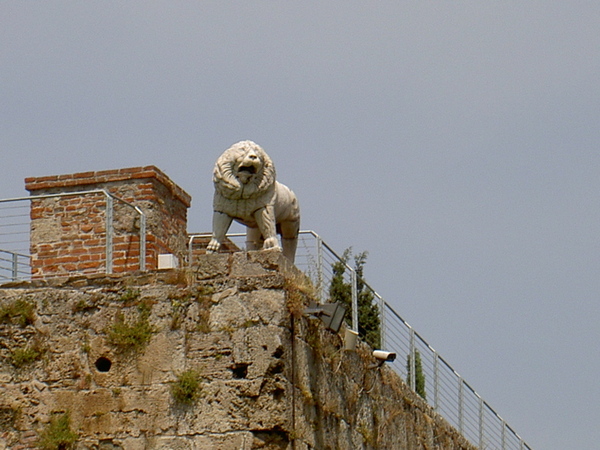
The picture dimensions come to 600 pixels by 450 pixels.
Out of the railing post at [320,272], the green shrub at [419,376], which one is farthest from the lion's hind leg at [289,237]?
the green shrub at [419,376]

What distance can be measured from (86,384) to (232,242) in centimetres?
462

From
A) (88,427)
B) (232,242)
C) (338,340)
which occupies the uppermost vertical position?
(232,242)

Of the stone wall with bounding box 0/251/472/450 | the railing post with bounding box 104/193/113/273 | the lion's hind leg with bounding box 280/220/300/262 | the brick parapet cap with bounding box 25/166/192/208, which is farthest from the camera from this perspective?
the brick parapet cap with bounding box 25/166/192/208

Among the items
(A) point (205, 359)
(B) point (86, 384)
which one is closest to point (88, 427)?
(B) point (86, 384)

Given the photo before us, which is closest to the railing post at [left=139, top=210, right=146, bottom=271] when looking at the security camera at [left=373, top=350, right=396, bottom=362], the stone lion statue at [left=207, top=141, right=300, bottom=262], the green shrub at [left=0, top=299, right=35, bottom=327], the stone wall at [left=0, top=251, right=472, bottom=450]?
the stone lion statue at [left=207, top=141, right=300, bottom=262]

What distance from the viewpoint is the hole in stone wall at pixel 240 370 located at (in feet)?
37.5

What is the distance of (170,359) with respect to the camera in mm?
11656

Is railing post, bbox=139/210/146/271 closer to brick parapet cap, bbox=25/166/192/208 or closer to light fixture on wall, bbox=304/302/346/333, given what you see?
brick parapet cap, bbox=25/166/192/208

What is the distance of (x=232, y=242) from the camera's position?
16.2 metres

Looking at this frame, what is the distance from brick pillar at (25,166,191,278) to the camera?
1501 centimetres

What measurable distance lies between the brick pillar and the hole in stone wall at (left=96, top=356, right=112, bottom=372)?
292 cm

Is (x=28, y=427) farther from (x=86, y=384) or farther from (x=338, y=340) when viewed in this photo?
(x=338, y=340)

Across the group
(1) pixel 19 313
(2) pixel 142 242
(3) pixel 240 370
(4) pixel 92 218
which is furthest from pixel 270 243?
(4) pixel 92 218

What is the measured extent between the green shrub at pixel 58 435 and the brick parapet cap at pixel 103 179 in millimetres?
4008
